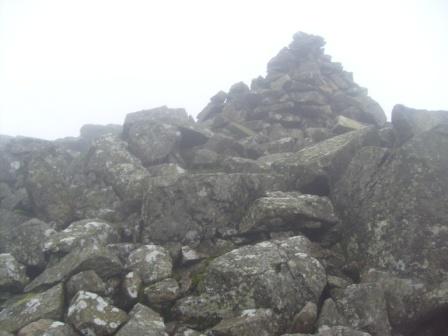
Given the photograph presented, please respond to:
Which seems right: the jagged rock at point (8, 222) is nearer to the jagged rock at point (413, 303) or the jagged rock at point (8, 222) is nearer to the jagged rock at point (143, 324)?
the jagged rock at point (143, 324)

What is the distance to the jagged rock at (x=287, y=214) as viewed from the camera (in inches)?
528

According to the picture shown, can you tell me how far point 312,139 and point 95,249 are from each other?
15.3m

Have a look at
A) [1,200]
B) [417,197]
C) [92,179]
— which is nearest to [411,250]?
[417,197]

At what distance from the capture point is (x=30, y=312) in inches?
413

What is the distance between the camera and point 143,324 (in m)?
9.67

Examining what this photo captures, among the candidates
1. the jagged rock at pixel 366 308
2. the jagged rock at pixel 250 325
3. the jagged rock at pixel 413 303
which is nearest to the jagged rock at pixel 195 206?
the jagged rock at pixel 250 325

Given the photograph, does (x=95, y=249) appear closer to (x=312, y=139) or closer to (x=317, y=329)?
(x=317, y=329)

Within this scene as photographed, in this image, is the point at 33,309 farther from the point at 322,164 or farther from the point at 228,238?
the point at 322,164

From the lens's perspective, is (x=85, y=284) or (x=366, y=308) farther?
(x=85, y=284)

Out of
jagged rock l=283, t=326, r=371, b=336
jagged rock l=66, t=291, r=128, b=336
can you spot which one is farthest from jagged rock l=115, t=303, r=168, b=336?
jagged rock l=283, t=326, r=371, b=336

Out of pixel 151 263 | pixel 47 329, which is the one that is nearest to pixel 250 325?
pixel 151 263

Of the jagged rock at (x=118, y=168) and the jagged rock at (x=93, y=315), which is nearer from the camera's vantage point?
the jagged rock at (x=93, y=315)

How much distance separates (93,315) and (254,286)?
Answer: 461 cm

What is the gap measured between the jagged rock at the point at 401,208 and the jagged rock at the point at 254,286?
245 cm
